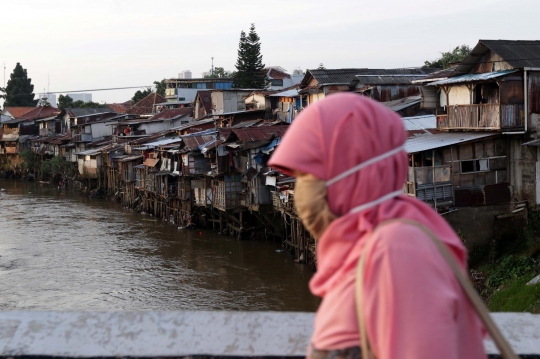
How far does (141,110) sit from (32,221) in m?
24.0

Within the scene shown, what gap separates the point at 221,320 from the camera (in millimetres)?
2660

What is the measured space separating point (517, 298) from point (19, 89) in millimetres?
72522

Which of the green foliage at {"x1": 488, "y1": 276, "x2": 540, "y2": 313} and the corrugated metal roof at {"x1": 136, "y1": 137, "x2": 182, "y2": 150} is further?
the corrugated metal roof at {"x1": 136, "y1": 137, "x2": 182, "y2": 150}

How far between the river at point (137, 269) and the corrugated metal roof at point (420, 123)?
20.7 feet

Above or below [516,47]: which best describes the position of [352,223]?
below

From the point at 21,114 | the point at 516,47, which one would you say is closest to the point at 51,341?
the point at 516,47

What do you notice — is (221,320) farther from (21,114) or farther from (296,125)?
(21,114)

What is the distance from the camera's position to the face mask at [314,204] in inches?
61.6

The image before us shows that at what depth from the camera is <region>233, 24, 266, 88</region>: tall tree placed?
158 ft

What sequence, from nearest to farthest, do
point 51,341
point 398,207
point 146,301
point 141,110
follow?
point 398,207 < point 51,341 < point 146,301 < point 141,110

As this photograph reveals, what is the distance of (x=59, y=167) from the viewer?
167 feet

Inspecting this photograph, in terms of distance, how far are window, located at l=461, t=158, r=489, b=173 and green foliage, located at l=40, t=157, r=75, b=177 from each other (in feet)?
129

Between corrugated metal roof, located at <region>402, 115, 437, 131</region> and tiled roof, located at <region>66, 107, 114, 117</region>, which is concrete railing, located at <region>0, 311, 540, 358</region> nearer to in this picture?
corrugated metal roof, located at <region>402, 115, 437, 131</region>

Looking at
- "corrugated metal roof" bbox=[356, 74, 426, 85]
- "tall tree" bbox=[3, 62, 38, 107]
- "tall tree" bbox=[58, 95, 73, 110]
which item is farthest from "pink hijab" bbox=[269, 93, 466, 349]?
"tall tree" bbox=[3, 62, 38, 107]
